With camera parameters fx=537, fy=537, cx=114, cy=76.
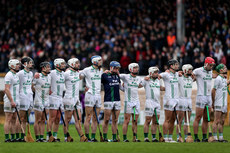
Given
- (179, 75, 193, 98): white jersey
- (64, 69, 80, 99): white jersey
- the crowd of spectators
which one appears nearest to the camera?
(64, 69, 80, 99): white jersey

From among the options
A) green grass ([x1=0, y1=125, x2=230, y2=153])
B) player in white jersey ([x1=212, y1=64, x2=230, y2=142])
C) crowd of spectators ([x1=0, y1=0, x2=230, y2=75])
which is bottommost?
green grass ([x1=0, y1=125, x2=230, y2=153])

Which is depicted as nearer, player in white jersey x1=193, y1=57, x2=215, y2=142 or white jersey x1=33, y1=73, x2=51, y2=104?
white jersey x1=33, y1=73, x2=51, y2=104

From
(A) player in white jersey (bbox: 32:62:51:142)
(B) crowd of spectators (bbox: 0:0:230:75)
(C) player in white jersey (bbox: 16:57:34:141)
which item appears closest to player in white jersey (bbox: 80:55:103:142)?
(A) player in white jersey (bbox: 32:62:51:142)

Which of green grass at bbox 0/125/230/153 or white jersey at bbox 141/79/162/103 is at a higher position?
white jersey at bbox 141/79/162/103

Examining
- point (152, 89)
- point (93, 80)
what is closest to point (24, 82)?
point (93, 80)

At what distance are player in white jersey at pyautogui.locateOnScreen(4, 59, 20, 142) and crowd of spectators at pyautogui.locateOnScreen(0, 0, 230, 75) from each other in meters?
13.0

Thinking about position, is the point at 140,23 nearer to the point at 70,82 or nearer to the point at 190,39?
the point at 190,39

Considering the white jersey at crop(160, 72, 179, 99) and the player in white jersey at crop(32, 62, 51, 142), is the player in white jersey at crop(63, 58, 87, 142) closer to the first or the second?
the player in white jersey at crop(32, 62, 51, 142)

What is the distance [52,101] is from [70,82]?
0.97 metres

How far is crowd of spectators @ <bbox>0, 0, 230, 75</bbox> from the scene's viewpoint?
31383mm

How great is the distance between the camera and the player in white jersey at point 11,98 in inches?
701

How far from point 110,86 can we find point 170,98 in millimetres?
2229

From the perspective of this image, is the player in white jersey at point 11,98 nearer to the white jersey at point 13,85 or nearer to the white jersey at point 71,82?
the white jersey at point 13,85

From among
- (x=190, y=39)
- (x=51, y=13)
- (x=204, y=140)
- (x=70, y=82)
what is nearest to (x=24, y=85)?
(x=70, y=82)
